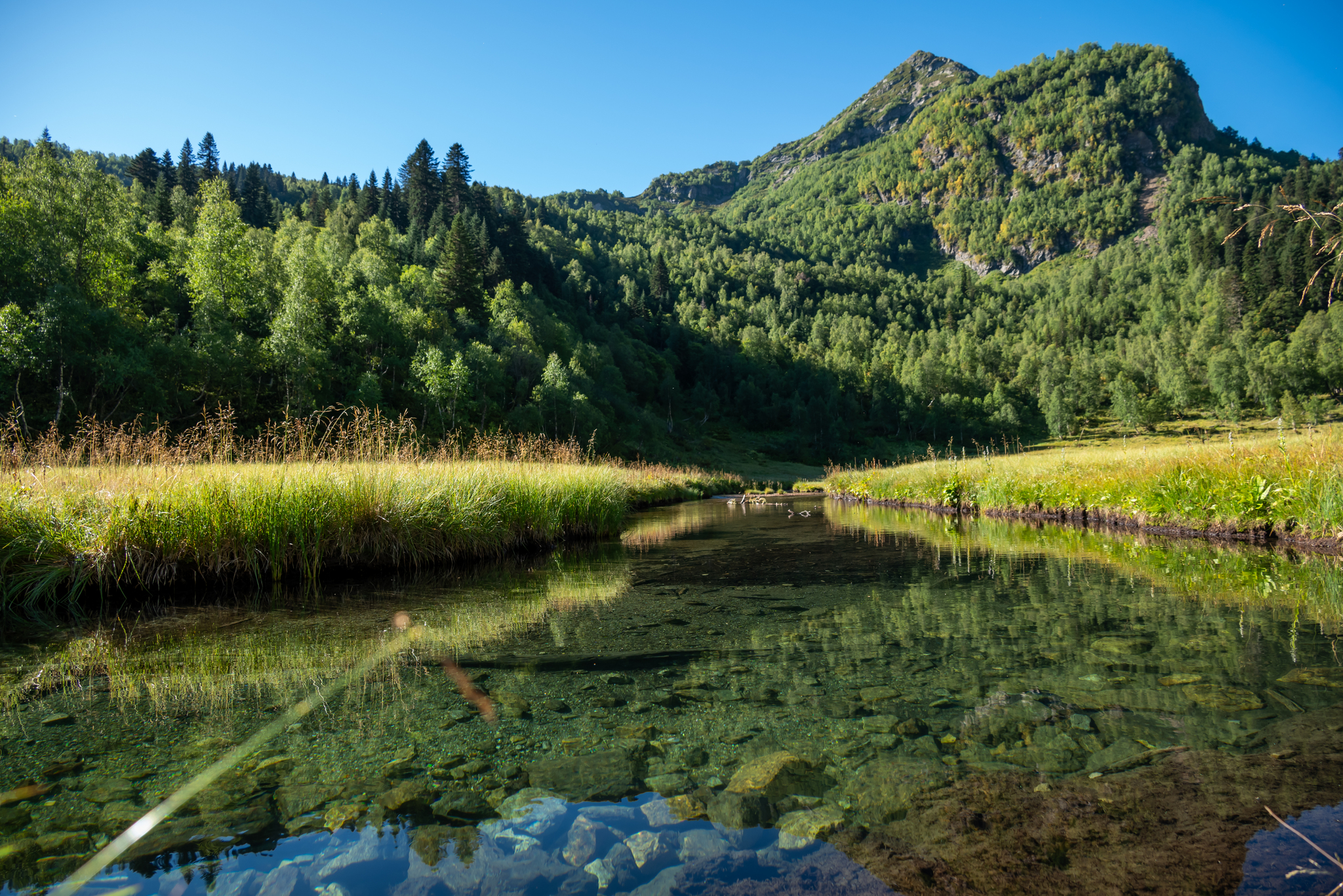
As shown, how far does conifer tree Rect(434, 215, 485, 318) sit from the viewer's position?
2857 inches

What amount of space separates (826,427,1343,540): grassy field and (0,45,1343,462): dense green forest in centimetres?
319

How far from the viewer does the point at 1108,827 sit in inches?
87.6

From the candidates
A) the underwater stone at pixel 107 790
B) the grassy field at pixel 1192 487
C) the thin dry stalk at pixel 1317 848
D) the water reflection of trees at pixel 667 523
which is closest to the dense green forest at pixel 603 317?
the thin dry stalk at pixel 1317 848

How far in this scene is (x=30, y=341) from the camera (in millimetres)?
29000

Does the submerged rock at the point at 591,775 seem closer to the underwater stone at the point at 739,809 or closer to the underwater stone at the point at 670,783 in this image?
the underwater stone at the point at 670,783

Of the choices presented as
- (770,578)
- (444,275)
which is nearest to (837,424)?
(444,275)

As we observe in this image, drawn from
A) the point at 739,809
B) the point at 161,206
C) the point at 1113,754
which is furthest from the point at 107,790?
the point at 161,206

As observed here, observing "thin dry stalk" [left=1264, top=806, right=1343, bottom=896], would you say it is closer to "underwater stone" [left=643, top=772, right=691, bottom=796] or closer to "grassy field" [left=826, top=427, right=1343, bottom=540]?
"underwater stone" [left=643, top=772, right=691, bottom=796]

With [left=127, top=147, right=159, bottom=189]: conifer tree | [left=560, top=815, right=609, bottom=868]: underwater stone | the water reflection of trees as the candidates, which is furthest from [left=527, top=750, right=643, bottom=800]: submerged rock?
[left=127, top=147, right=159, bottom=189]: conifer tree

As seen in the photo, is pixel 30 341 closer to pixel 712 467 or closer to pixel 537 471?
pixel 537 471

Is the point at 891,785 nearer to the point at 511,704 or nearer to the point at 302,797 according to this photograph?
the point at 511,704

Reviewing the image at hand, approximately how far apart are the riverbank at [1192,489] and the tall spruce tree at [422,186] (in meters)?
89.5

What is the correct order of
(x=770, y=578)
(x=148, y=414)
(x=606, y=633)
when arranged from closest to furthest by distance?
1. (x=606, y=633)
2. (x=770, y=578)
3. (x=148, y=414)

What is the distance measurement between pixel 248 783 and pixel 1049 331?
156 meters
